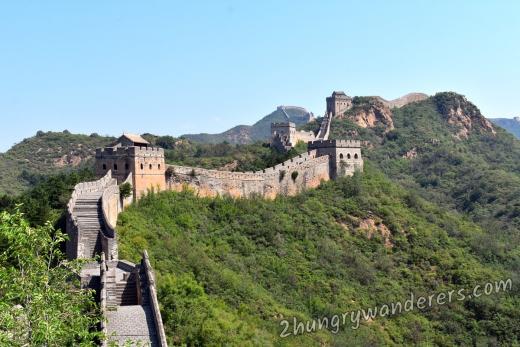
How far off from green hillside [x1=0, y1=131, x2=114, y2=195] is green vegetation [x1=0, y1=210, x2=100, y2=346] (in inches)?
2430

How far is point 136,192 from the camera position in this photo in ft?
118

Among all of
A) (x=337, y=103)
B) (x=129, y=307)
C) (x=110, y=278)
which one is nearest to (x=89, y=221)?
(x=110, y=278)

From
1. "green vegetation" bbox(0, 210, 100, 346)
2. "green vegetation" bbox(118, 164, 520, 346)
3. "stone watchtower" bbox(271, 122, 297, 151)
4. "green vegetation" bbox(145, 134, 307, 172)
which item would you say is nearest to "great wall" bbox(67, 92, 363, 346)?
"stone watchtower" bbox(271, 122, 297, 151)

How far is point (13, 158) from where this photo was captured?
8794cm

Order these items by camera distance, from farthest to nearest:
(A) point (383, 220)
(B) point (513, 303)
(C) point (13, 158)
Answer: (C) point (13, 158) < (A) point (383, 220) < (B) point (513, 303)

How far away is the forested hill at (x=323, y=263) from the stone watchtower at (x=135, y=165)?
815 millimetres

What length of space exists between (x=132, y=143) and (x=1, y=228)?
24.0 meters

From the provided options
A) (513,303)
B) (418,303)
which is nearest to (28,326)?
(418,303)

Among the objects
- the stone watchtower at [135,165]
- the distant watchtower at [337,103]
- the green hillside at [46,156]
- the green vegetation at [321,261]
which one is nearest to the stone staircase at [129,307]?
the green vegetation at [321,261]

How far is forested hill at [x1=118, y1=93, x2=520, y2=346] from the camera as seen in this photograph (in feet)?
98.1

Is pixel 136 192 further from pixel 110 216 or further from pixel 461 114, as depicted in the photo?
pixel 461 114

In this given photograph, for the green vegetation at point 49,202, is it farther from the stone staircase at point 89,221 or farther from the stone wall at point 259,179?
the stone wall at point 259,179

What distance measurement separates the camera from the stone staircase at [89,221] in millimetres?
27438

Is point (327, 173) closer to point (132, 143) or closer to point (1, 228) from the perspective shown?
point (132, 143)
